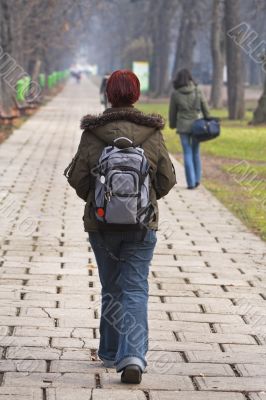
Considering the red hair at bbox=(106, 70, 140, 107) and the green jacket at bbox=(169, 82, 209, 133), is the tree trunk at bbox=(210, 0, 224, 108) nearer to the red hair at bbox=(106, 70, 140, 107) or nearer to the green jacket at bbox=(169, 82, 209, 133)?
the green jacket at bbox=(169, 82, 209, 133)

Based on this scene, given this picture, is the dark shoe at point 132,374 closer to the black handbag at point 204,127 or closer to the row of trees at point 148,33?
the black handbag at point 204,127

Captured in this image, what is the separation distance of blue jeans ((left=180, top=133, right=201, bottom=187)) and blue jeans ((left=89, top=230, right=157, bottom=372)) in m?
9.28

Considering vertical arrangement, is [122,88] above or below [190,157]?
above

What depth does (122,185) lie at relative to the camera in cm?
497

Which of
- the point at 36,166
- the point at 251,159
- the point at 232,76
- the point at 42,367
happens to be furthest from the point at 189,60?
the point at 42,367

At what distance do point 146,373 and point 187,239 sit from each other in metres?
4.75

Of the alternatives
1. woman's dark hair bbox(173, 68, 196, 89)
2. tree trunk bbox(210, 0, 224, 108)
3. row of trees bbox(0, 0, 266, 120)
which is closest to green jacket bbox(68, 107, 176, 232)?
woman's dark hair bbox(173, 68, 196, 89)

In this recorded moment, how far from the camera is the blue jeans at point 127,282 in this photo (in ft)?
16.9

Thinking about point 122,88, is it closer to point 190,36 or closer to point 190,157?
point 190,157

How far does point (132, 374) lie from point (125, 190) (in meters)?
0.91

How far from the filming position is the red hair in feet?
16.7

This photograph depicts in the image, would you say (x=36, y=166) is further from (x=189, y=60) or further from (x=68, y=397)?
(x=189, y=60)

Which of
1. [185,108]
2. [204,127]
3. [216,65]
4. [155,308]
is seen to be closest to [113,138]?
[155,308]

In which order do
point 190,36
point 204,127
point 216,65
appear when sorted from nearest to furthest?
point 204,127 < point 216,65 < point 190,36
